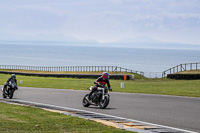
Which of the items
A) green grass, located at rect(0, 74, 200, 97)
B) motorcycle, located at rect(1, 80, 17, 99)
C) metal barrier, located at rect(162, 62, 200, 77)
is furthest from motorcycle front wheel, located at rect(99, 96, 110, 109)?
metal barrier, located at rect(162, 62, 200, 77)

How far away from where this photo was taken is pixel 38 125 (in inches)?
420

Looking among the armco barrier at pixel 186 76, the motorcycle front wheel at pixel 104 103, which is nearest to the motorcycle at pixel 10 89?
the motorcycle front wheel at pixel 104 103

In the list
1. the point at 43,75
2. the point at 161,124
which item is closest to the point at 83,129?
the point at 161,124

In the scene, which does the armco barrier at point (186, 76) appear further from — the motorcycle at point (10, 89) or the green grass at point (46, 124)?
the green grass at point (46, 124)

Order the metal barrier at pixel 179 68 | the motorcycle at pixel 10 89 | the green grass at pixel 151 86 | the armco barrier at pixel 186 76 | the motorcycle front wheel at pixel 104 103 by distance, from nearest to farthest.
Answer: the motorcycle front wheel at pixel 104 103 → the motorcycle at pixel 10 89 → the green grass at pixel 151 86 → the armco barrier at pixel 186 76 → the metal barrier at pixel 179 68

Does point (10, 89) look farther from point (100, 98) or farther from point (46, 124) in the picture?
point (46, 124)

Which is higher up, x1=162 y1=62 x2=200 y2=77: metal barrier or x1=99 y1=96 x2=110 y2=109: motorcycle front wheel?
x1=162 y1=62 x2=200 y2=77: metal barrier

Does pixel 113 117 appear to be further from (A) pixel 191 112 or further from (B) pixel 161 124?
(A) pixel 191 112

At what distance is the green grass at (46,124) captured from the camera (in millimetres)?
9969

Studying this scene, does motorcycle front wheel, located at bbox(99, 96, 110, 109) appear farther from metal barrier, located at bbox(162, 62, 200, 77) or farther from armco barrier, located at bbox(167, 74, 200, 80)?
metal barrier, located at bbox(162, 62, 200, 77)

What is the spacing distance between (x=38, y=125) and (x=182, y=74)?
3559 cm

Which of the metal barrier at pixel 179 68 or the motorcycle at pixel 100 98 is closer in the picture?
the motorcycle at pixel 100 98

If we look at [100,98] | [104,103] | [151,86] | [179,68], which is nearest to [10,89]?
[100,98]

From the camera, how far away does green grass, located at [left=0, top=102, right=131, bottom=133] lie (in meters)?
9.97
